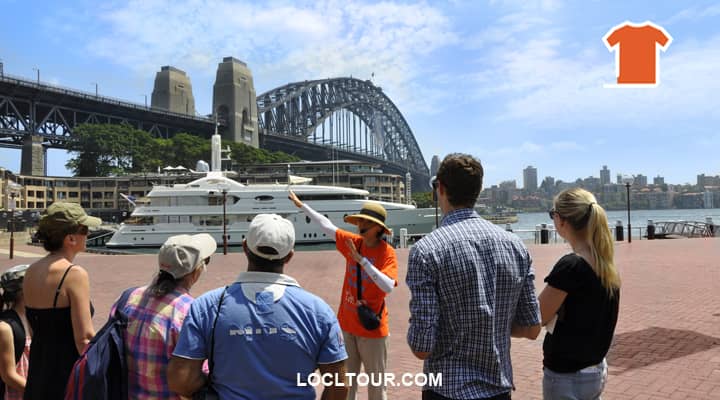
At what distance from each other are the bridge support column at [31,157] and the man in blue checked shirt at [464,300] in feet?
257

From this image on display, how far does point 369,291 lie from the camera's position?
341 centimetres

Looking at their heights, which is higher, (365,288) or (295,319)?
(295,319)

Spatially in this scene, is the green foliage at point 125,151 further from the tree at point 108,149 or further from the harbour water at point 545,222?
the harbour water at point 545,222

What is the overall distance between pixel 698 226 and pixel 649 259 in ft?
52.3

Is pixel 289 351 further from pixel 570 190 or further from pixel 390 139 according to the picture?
pixel 390 139

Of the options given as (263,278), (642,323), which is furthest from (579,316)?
(642,323)

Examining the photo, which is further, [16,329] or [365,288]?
[365,288]

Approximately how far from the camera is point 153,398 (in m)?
2.24

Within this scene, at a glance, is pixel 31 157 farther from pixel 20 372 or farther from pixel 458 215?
pixel 458 215

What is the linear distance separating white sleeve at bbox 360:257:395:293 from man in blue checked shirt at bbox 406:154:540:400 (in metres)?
1.18

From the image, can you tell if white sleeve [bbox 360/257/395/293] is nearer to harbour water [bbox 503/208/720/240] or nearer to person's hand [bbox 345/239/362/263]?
person's hand [bbox 345/239/362/263]

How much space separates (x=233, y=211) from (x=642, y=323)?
31264 millimetres

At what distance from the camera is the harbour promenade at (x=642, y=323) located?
457 cm

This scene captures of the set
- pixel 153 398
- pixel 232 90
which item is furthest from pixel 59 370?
pixel 232 90
